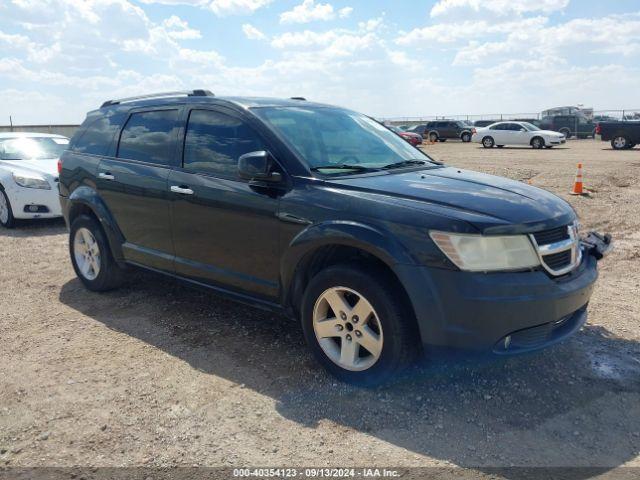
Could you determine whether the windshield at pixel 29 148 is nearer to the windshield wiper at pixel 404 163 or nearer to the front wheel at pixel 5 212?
the front wheel at pixel 5 212

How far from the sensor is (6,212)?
903 centimetres

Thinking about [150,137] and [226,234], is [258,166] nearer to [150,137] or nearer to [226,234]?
[226,234]

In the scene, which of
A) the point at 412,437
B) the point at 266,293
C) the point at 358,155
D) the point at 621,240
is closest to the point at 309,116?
the point at 358,155

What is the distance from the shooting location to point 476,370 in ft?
12.4

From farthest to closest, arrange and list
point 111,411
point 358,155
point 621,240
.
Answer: point 621,240 < point 358,155 < point 111,411

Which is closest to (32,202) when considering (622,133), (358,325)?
(358,325)

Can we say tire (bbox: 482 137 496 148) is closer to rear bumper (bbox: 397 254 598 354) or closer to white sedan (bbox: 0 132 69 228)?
white sedan (bbox: 0 132 69 228)

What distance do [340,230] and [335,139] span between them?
45.3 inches

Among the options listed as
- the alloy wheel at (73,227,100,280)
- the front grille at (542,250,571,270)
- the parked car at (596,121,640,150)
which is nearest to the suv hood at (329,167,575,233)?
the front grille at (542,250,571,270)

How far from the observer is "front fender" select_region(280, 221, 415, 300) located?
10.6 feet

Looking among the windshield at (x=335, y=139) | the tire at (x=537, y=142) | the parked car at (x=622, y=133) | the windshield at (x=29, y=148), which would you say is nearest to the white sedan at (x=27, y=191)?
the windshield at (x=29, y=148)

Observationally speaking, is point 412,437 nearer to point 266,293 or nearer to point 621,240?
point 266,293

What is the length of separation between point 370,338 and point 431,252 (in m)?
0.68

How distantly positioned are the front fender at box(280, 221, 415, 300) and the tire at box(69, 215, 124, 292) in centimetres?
236
